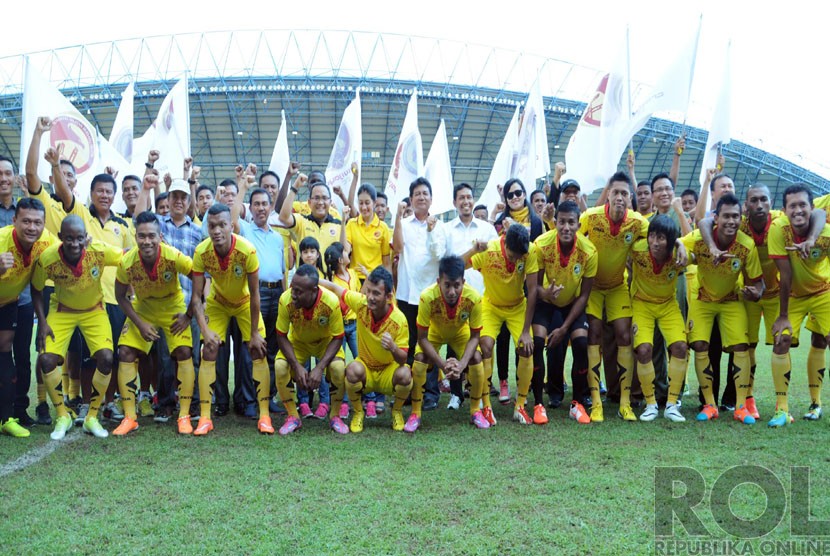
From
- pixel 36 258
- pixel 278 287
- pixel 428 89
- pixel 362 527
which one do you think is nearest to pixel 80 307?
pixel 36 258

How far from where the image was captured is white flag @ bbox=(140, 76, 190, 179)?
858 centimetres

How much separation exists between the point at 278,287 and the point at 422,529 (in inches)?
140

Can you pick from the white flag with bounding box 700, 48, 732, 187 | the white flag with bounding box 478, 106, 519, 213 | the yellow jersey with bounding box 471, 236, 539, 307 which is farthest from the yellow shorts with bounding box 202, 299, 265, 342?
the white flag with bounding box 478, 106, 519, 213

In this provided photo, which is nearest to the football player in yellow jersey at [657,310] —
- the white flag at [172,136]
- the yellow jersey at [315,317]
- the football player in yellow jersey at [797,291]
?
the football player in yellow jersey at [797,291]

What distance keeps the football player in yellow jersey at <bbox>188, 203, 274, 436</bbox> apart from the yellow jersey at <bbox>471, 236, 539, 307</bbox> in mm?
2029

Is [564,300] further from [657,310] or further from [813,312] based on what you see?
[813,312]

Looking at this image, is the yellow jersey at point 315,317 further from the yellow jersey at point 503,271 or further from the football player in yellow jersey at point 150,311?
the yellow jersey at point 503,271

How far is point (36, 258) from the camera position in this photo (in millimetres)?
5363

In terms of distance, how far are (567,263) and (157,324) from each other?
12.2ft

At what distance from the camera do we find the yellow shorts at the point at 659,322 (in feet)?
18.8

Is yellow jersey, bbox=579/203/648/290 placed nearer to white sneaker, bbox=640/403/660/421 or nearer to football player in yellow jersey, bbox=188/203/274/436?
white sneaker, bbox=640/403/660/421

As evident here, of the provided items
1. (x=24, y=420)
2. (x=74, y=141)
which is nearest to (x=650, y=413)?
(x=24, y=420)

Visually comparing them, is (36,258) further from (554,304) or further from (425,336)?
(554,304)

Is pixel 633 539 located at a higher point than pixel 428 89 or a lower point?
lower
